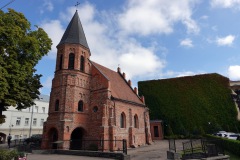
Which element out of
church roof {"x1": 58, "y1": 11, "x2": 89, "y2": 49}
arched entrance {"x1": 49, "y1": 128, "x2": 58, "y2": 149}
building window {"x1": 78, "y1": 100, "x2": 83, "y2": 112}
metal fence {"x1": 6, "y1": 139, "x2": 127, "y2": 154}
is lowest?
metal fence {"x1": 6, "y1": 139, "x2": 127, "y2": 154}

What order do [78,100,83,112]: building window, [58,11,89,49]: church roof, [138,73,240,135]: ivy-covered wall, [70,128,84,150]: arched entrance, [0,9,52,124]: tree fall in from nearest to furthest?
[0,9,52,124]: tree, [70,128,84,150]: arched entrance, [78,100,83,112]: building window, [58,11,89,49]: church roof, [138,73,240,135]: ivy-covered wall

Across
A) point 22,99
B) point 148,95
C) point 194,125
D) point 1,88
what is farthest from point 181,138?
point 1,88

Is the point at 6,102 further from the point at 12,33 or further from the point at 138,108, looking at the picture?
the point at 138,108

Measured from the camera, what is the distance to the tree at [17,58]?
51.2ft

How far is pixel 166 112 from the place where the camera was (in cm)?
3944

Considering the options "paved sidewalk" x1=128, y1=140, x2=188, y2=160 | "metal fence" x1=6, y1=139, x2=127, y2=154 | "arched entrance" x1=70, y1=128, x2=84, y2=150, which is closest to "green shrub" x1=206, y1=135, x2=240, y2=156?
"paved sidewalk" x1=128, y1=140, x2=188, y2=160

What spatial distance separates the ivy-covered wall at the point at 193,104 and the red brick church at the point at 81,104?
14.1m

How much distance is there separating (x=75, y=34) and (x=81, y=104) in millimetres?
9924

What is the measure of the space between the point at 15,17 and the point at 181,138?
33.1 m

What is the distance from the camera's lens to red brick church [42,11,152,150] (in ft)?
70.5

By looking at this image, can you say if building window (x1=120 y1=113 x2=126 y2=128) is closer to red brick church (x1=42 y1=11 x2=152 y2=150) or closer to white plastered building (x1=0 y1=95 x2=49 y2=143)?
red brick church (x1=42 y1=11 x2=152 y2=150)

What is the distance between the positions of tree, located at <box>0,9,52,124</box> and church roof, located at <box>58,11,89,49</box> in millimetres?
5545

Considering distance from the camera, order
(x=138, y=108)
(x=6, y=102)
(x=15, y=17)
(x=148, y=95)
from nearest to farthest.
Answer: (x=6, y=102), (x=15, y=17), (x=138, y=108), (x=148, y=95)

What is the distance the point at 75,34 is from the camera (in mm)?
25750
